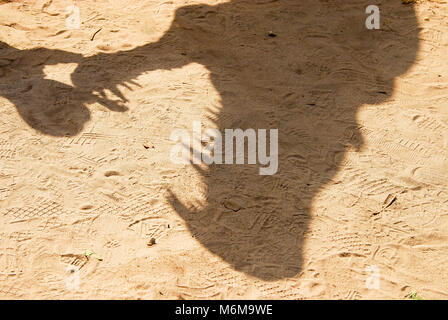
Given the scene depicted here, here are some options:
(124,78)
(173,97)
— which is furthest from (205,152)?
(124,78)

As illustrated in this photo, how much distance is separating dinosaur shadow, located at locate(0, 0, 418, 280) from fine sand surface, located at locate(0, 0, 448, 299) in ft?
0.07

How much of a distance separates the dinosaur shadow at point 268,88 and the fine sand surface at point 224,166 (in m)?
0.02

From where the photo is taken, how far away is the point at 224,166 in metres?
4.79

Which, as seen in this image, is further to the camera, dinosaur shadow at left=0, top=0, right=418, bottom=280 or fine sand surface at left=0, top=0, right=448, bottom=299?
dinosaur shadow at left=0, top=0, right=418, bottom=280

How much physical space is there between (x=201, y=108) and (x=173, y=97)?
1.34ft

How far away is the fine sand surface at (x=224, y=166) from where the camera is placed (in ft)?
13.0

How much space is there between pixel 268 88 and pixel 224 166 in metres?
1.37

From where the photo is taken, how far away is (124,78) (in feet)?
19.1

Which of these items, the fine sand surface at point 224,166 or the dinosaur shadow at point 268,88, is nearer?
the fine sand surface at point 224,166

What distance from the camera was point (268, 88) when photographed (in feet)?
18.4

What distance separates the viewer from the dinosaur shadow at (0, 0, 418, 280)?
14.1ft

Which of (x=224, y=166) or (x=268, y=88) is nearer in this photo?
(x=224, y=166)

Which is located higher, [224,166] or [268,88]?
[268,88]

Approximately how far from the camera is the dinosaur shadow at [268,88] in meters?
4.29
